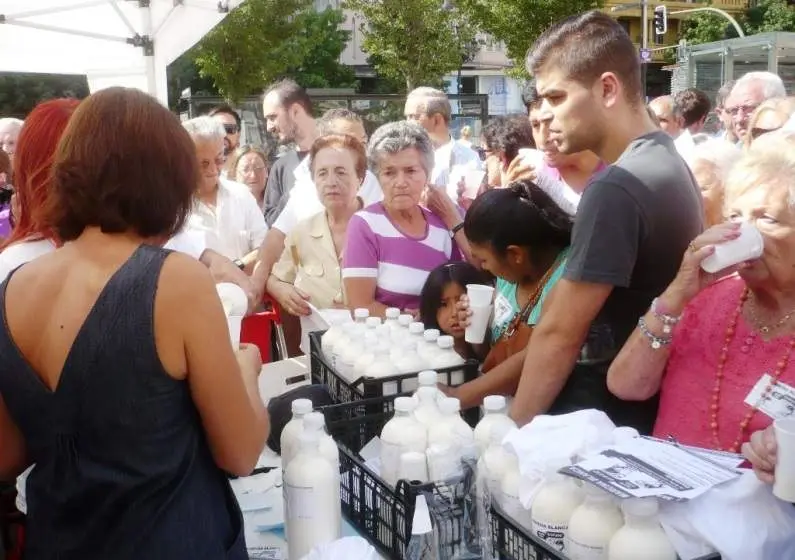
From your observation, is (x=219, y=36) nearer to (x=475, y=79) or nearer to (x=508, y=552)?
(x=508, y=552)

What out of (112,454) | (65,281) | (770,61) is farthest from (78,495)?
(770,61)

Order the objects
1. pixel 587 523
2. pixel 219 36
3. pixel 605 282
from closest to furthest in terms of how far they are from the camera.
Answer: pixel 587 523 < pixel 605 282 < pixel 219 36

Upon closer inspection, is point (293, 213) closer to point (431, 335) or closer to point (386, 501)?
point (431, 335)

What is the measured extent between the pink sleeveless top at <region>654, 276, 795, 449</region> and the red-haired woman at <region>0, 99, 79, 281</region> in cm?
147

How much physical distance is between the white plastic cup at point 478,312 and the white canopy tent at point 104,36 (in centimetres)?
320

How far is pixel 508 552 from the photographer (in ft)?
4.62

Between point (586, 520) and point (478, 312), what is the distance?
1159 millimetres

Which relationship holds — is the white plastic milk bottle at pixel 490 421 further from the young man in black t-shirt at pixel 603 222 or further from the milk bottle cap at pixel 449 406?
the young man in black t-shirt at pixel 603 222

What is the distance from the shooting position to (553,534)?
53.9 inches

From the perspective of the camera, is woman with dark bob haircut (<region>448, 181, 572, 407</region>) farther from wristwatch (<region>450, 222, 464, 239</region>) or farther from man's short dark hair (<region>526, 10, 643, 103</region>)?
wristwatch (<region>450, 222, 464, 239</region>)

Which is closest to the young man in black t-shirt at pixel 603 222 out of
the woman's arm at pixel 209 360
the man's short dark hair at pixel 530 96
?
the woman's arm at pixel 209 360

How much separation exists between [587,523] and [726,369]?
63cm

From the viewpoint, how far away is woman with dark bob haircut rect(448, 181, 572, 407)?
87.4 inches

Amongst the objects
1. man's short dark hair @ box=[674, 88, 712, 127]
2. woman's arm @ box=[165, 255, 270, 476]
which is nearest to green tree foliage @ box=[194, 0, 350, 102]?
man's short dark hair @ box=[674, 88, 712, 127]
